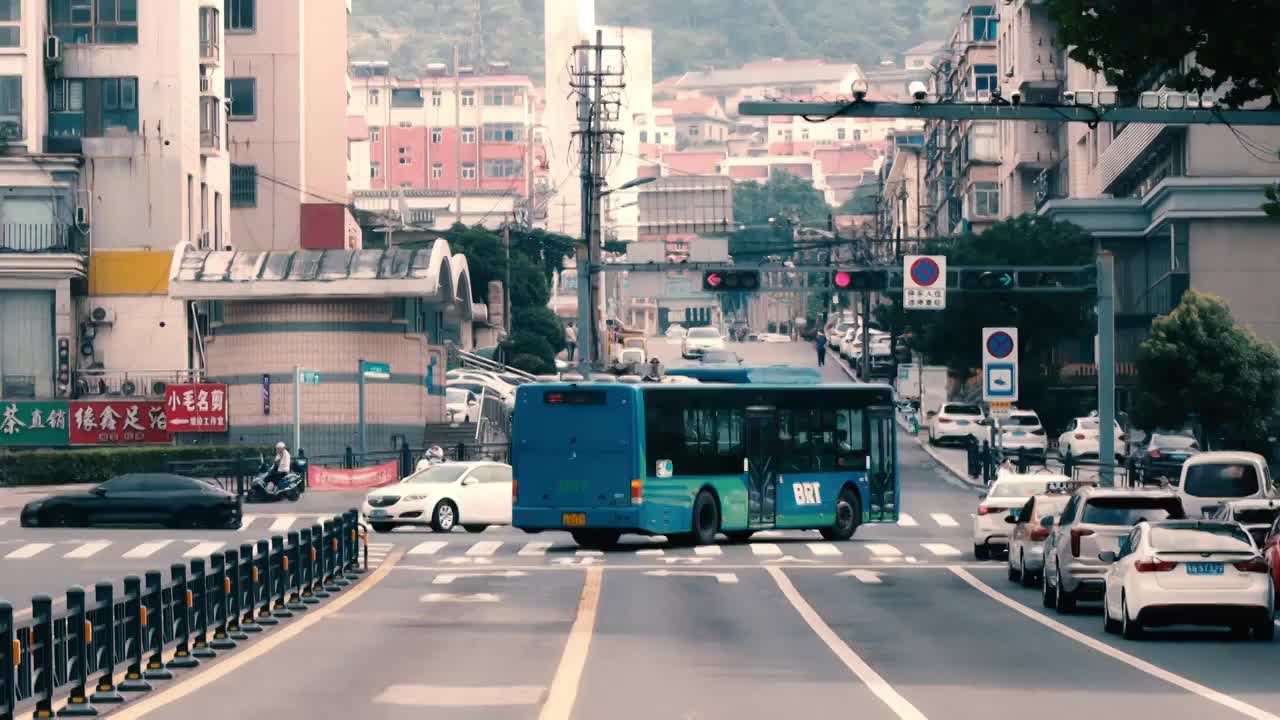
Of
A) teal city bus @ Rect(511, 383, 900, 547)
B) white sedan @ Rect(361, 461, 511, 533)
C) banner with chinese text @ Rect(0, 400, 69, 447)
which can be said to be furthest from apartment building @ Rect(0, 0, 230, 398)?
teal city bus @ Rect(511, 383, 900, 547)

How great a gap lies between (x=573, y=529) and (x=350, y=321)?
30922mm

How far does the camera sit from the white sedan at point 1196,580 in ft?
72.2

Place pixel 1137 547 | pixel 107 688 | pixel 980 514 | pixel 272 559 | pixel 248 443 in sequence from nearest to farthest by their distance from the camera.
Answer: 1. pixel 107 688
2. pixel 1137 547
3. pixel 272 559
4. pixel 980 514
5. pixel 248 443

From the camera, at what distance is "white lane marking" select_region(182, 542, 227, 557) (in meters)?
37.4

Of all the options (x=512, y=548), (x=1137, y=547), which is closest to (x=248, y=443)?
(x=512, y=548)

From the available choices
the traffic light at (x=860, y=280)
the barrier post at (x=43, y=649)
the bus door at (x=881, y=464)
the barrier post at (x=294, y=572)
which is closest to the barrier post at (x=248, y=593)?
the barrier post at (x=294, y=572)

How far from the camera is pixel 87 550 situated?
38531 mm

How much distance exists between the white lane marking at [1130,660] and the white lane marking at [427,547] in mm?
11904

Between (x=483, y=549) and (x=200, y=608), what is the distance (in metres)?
19.6

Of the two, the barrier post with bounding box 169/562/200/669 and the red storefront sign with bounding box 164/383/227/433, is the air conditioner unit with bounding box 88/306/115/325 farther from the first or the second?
the barrier post with bounding box 169/562/200/669

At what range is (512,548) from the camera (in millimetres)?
40719

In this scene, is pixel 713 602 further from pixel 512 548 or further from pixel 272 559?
pixel 512 548

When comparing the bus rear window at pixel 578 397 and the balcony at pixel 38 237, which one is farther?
the balcony at pixel 38 237

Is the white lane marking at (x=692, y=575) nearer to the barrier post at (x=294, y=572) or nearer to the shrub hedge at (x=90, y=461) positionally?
the barrier post at (x=294, y=572)
